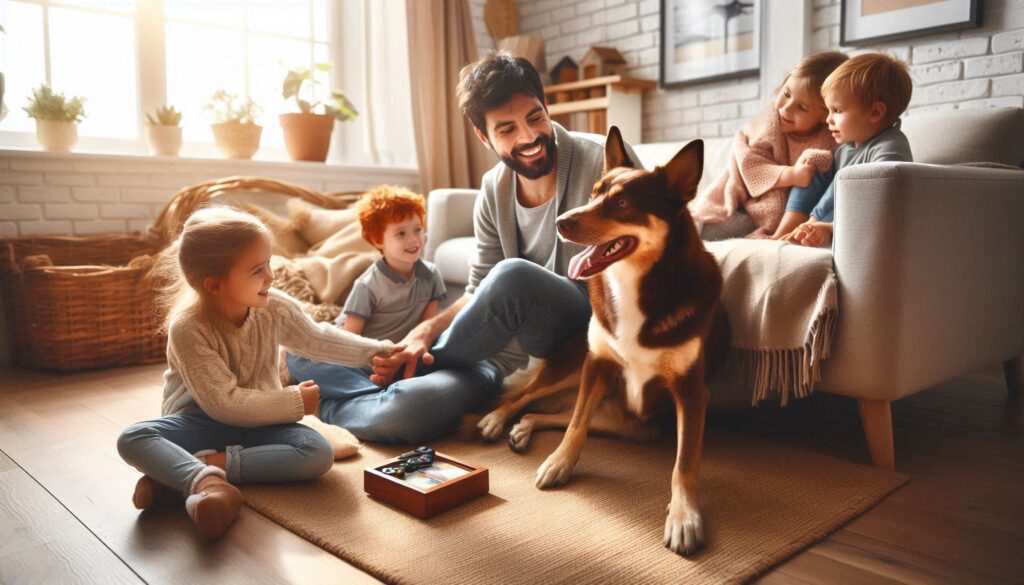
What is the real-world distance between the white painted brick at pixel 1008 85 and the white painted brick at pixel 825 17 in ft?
2.40

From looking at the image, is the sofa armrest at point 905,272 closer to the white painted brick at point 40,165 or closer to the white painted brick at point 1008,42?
the white painted brick at point 1008,42

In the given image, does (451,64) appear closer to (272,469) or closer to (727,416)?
(727,416)

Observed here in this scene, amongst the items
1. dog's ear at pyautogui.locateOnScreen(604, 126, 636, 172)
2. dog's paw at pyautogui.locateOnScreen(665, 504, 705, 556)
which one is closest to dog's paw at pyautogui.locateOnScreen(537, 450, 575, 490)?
dog's paw at pyautogui.locateOnScreen(665, 504, 705, 556)

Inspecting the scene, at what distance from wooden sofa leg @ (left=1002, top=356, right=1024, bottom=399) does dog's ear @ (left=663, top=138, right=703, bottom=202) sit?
1533 millimetres

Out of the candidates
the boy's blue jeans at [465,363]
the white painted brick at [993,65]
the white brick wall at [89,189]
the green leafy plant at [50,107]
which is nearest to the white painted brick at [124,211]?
the white brick wall at [89,189]

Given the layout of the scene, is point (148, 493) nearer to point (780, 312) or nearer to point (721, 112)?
point (780, 312)

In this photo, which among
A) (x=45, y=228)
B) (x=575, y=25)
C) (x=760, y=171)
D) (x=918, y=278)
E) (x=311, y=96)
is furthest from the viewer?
(x=575, y=25)

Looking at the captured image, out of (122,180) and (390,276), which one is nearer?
(390,276)

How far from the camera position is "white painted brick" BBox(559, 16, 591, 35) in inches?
168

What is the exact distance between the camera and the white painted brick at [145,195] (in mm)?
3145

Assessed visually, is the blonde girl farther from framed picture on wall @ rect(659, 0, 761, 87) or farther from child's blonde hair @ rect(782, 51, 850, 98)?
framed picture on wall @ rect(659, 0, 761, 87)

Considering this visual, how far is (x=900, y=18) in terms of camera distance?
9.54 feet

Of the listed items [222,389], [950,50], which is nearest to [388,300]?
[222,389]

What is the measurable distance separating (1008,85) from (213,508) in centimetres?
307
